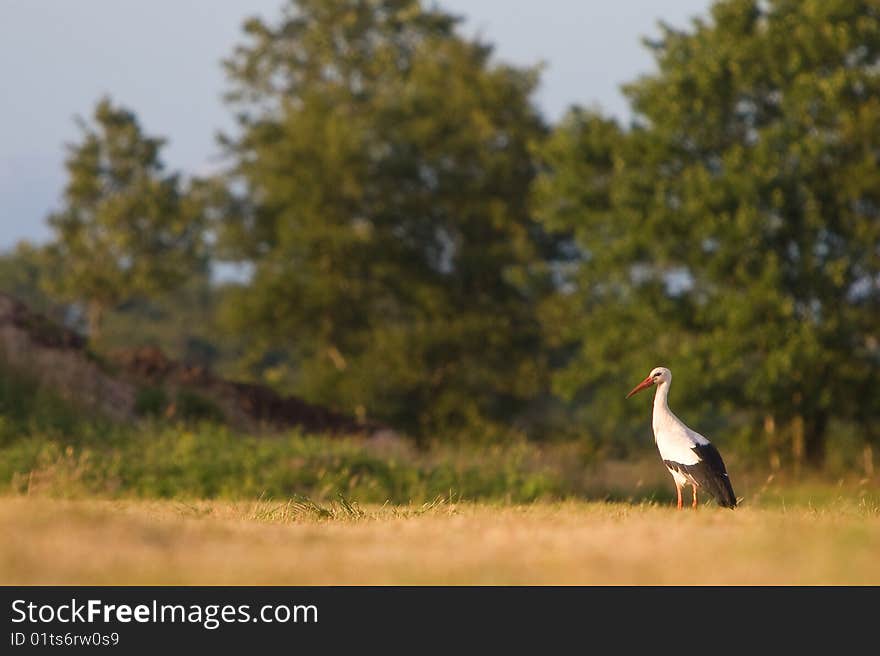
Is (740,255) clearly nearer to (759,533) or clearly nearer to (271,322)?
(271,322)

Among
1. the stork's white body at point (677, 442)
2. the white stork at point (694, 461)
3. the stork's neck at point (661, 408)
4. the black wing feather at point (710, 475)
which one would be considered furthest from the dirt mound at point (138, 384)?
the black wing feather at point (710, 475)

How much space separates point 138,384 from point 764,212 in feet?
49.7

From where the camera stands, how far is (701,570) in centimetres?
658

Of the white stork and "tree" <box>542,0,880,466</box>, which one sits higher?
"tree" <box>542,0,880,466</box>

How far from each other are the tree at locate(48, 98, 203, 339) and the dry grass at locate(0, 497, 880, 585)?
140ft

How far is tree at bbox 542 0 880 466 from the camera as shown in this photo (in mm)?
33156

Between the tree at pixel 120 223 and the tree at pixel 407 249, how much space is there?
332 centimetres

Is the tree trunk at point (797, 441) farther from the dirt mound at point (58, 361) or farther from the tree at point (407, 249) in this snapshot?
the dirt mound at point (58, 361)

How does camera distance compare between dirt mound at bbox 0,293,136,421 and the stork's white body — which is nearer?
the stork's white body

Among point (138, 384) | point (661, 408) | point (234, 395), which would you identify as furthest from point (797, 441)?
point (661, 408)

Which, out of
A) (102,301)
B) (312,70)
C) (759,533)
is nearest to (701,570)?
(759,533)

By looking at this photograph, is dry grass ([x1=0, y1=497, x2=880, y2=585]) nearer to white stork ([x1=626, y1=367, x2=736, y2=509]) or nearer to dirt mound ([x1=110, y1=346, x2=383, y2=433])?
white stork ([x1=626, y1=367, x2=736, y2=509])

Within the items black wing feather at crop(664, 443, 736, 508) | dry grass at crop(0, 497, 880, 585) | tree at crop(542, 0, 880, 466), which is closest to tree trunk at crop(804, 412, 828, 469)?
tree at crop(542, 0, 880, 466)

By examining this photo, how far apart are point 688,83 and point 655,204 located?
3.22m
